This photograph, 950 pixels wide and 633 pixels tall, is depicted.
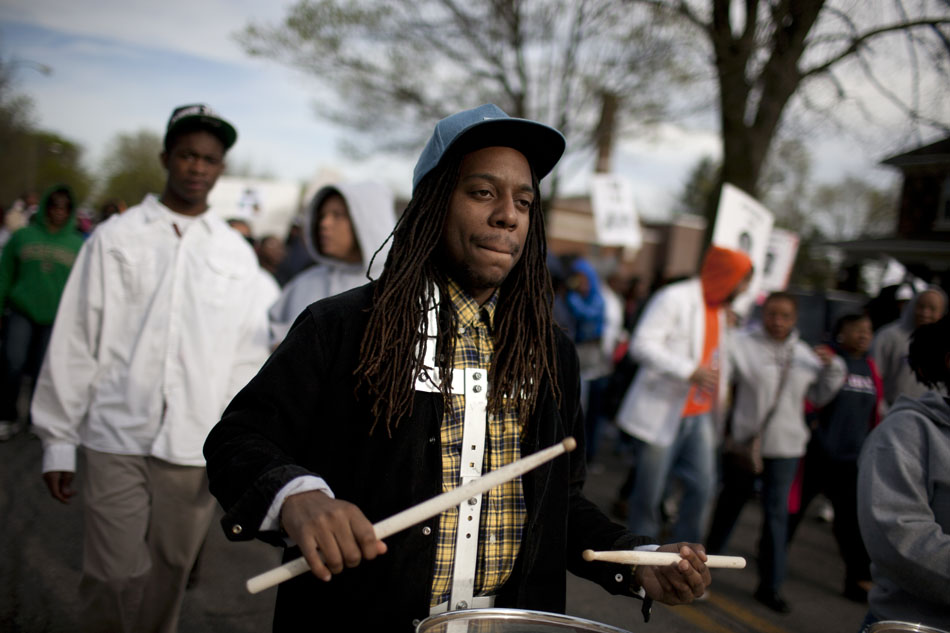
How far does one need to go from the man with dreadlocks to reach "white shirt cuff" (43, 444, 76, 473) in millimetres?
1507

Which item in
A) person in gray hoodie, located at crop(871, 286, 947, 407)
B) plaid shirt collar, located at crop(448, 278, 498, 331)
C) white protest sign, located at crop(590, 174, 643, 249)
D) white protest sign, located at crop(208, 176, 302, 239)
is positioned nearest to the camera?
plaid shirt collar, located at crop(448, 278, 498, 331)

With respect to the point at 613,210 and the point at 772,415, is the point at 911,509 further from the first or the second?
the point at 613,210

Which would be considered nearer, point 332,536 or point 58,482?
point 332,536

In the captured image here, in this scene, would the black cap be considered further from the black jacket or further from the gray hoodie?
the gray hoodie

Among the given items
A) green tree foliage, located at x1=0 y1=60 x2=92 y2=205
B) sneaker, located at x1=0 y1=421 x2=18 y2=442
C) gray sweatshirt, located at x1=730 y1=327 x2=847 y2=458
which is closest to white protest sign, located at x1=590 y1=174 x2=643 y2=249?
gray sweatshirt, located at x1=730 y1=327 x2=847 y2=458

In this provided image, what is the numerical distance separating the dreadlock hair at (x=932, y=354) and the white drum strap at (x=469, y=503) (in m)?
1.75

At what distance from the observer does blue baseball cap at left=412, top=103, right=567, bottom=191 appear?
62.5 inches

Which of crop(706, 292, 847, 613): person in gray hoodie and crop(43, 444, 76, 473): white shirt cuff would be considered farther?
crop(706, 292, 847, 613): person in gray hoodie

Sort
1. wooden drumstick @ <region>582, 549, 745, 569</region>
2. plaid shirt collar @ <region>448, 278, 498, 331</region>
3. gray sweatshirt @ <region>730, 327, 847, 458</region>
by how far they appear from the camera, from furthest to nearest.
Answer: gray sweatshirt @ <region>730, 327, 847, 458</region>, plaid shirt collar @ <region>448, 278, 498, 331</region>, wooden drumstick @ <region>582, 549, 745, 569</region>

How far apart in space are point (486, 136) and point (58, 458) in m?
2.13

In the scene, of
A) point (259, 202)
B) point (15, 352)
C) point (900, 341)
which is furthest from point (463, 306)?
point (259, 202)

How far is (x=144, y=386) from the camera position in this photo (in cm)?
278

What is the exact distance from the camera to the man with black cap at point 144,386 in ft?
8.71

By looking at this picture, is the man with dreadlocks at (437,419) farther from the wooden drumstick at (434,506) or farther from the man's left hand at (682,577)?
the wooden drumstick at (434,506)
